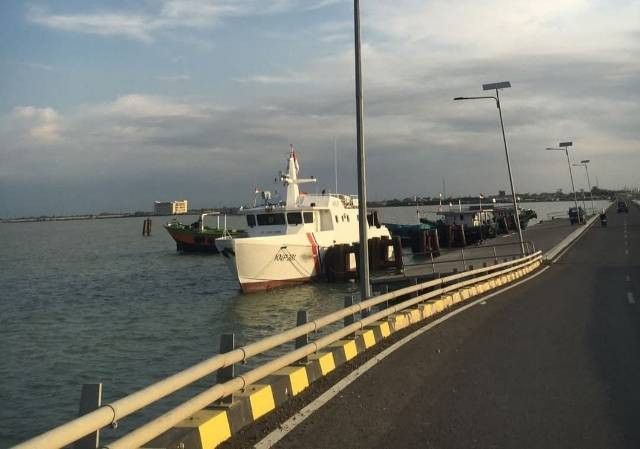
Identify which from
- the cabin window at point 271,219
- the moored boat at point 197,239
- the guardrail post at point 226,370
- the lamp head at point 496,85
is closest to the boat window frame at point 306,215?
the cabin window at point 271,219

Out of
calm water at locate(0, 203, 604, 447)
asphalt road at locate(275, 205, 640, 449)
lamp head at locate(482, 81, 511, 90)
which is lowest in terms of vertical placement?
calm water at locate(0, 203, 604, 447)

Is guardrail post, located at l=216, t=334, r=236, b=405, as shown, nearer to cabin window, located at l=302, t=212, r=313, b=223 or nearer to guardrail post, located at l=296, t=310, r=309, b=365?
guardrail post, located at l=296, t=310, r=309, b=365

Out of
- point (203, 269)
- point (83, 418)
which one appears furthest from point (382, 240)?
point (83, 418)

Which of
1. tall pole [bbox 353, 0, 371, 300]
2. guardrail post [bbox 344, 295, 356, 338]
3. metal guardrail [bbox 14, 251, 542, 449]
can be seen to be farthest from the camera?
tall pole [bbox 353, 0, 371, 300]

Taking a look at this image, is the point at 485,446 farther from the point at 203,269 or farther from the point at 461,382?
the point at 203,269

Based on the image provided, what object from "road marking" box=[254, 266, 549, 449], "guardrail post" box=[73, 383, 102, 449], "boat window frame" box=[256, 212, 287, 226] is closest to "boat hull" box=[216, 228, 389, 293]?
"boat window frame" box=[256, 212, 287, 226]

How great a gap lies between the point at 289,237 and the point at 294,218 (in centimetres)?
195

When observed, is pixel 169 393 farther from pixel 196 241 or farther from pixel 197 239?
pixel 196 241

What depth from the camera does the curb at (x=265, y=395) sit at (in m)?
5.29

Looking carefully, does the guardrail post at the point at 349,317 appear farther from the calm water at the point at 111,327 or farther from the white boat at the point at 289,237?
the white boat at the point at 289,237

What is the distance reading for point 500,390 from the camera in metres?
7.45

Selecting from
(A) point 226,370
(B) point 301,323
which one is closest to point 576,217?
(B) point 301,323

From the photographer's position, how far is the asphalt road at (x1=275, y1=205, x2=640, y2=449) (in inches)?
229

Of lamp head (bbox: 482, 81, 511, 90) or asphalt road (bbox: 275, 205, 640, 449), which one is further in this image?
lamp head (bbox: 482, 81, 511, 90)
